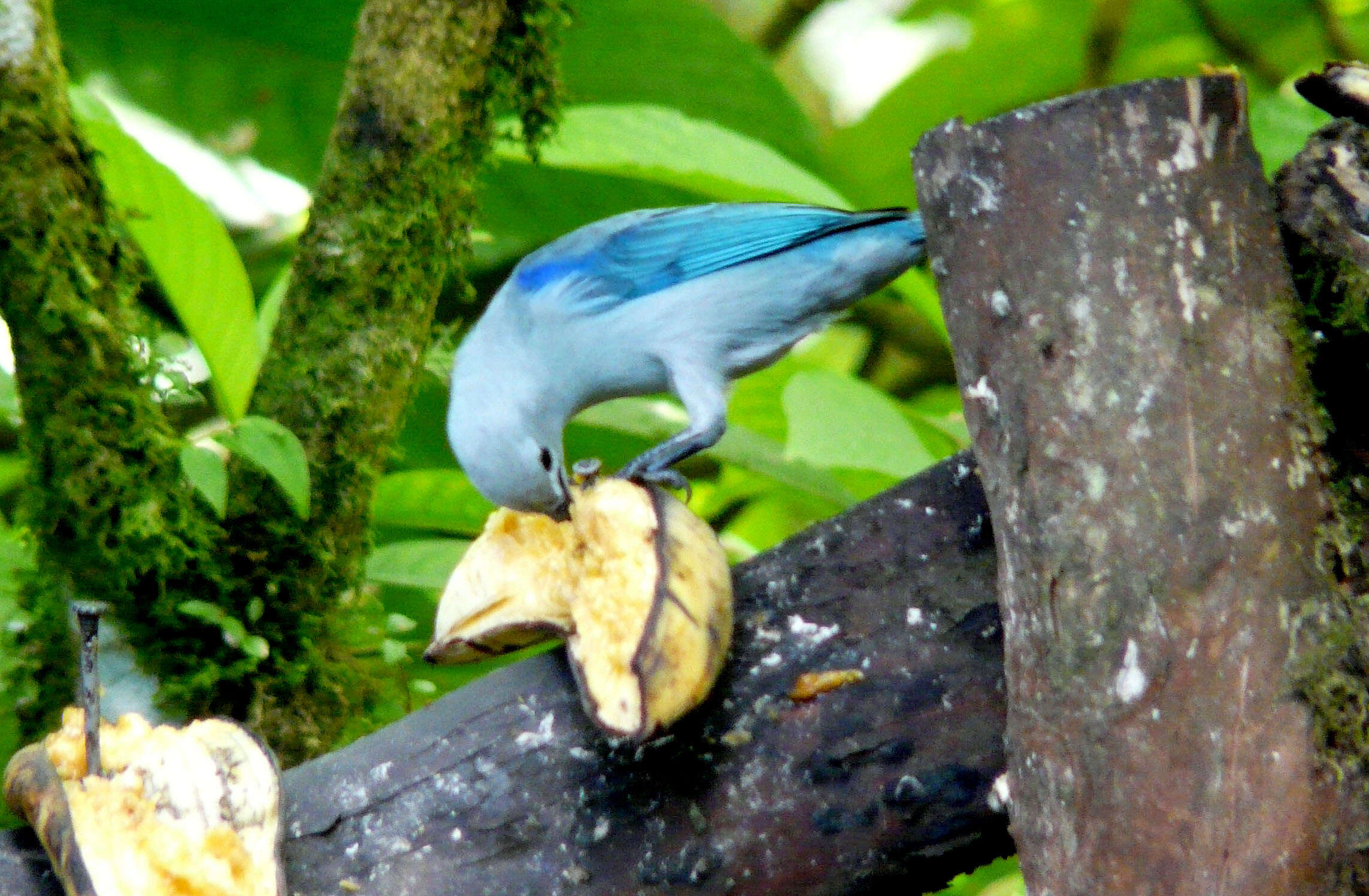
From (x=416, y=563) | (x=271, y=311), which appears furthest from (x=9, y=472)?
(x=416, y=563)

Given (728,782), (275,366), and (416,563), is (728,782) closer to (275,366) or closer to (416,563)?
(416,563)

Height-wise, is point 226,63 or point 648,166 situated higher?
point 648,166

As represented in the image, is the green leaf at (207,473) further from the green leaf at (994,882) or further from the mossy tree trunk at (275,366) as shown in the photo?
the green leaf at (994,882)

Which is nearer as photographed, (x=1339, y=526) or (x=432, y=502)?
(x=1339, y=526)

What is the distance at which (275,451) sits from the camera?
Answer: 6.49 feet

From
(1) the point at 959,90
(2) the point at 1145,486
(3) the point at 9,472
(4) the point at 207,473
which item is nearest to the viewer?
(2) the point at 1145,486

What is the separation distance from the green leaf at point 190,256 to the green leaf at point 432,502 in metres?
0.46

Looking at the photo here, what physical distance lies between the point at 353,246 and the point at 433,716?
2.91ft

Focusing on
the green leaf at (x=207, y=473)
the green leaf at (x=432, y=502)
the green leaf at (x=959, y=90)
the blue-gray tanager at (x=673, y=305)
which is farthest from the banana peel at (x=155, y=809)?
the green leaf at (x=959, y=90)

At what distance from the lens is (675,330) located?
2523mm

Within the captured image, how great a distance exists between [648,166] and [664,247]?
35 cm

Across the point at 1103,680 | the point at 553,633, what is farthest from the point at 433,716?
the point at 1103,680

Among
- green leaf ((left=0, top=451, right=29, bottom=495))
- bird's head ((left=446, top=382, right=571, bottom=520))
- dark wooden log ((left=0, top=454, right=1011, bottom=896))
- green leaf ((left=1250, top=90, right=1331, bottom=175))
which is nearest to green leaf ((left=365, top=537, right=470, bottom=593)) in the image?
bird's head ((left=446, top=382, right=571, bottom=520))

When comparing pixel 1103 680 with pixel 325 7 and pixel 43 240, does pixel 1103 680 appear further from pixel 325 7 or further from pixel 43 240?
pixel 325 7
